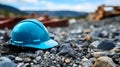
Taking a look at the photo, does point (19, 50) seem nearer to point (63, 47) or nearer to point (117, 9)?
point (63, 47)

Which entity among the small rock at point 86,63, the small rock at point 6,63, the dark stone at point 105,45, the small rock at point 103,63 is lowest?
the dark stone at point 105,45

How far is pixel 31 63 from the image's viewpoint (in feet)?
10.4

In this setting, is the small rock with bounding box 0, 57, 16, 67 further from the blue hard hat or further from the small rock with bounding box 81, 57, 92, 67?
the small rock with bounding box 81, 57, 92, 67

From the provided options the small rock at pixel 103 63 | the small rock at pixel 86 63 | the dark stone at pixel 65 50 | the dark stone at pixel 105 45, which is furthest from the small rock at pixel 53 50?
the dark stone at pixel 105 45

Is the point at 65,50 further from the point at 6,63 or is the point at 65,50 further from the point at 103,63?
the point at 6,63

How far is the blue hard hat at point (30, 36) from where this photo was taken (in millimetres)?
3625

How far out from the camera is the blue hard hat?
11.9ft

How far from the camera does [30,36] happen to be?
3.64m

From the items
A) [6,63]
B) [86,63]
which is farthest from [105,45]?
[6,63]

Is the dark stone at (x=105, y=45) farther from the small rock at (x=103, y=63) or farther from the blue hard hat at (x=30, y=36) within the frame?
the small rock at (x=103, y=63)

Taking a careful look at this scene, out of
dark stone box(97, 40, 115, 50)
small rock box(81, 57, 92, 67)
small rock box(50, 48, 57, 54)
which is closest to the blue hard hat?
small rock box(50, 48, 57, 54)

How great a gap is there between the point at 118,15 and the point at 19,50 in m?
12.3

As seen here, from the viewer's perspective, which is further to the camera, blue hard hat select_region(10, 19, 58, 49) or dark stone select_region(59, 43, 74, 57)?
Answer: blue hard hat select_region(10, 19, 58, 49)

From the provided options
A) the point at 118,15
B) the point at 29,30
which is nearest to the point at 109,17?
the point at 118,15
